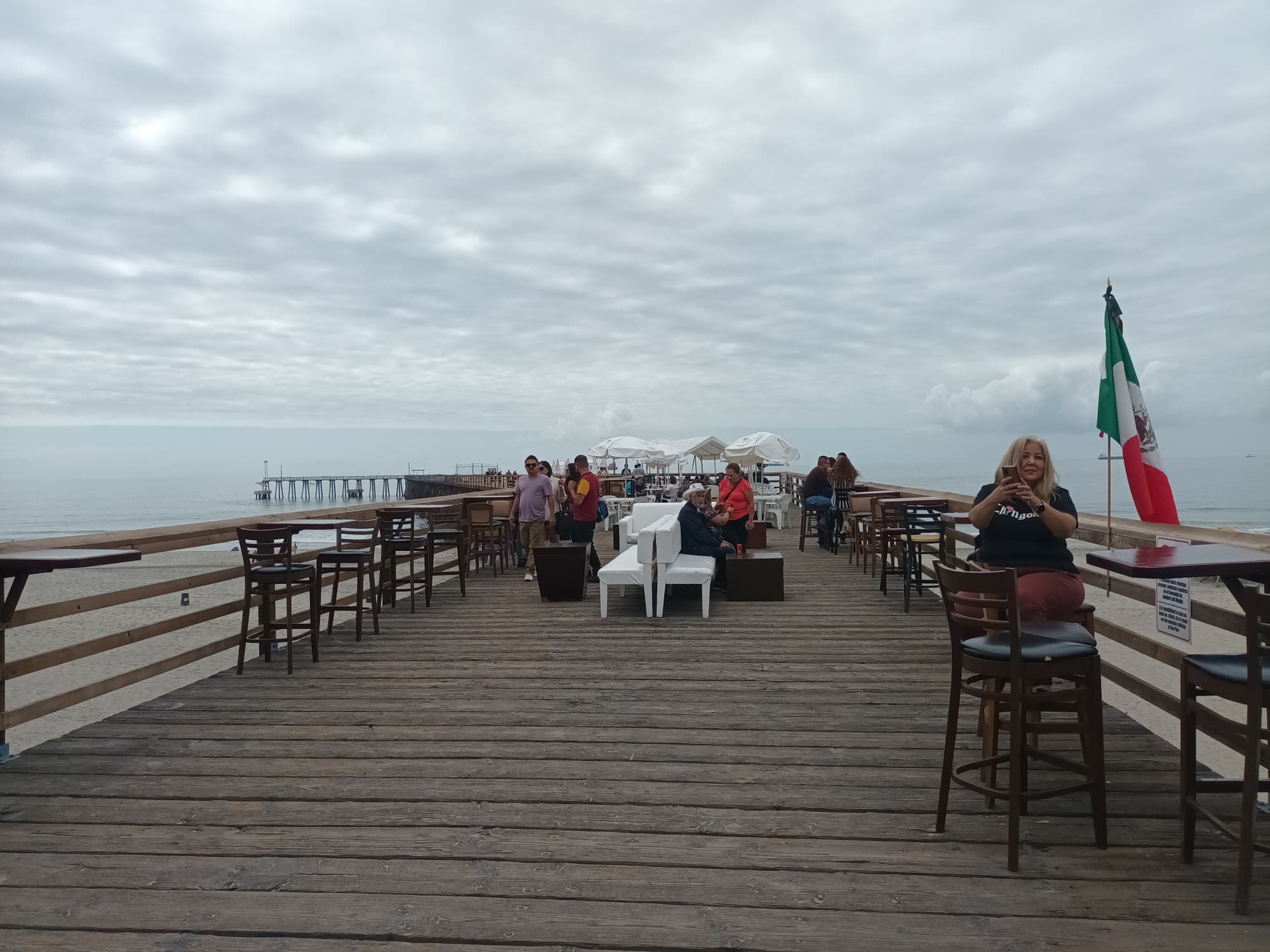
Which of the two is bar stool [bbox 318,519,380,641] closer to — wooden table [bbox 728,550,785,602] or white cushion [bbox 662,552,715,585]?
white cushion [bbox 662,552,715,585]

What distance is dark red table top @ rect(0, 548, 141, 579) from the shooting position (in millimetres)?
3227

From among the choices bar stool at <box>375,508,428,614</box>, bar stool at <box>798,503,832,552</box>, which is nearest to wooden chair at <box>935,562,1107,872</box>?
bar stool at <box>375,508,428,614</box>

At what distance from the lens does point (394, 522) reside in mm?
7508

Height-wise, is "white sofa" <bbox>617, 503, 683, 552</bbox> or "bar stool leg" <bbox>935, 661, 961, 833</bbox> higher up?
"white sofa" <bbox>617, 503, 683, 552</bbox>

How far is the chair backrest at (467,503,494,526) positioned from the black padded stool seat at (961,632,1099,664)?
23.4ft

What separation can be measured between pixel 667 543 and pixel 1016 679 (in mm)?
4343

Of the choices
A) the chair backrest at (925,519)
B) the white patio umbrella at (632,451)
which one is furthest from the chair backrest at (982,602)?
the white patio umbrella at (632,451)

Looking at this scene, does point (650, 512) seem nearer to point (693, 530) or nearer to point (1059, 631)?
point (693, 530)

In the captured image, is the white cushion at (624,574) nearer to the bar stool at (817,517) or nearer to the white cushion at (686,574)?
the white cushion at (686,574)

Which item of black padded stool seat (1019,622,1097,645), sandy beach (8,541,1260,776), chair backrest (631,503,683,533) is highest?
chair backrest (631,503,683,533)

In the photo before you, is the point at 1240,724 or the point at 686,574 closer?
the point at 1240,724

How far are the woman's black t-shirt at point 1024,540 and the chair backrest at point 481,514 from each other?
21.5 feet

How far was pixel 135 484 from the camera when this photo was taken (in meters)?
127

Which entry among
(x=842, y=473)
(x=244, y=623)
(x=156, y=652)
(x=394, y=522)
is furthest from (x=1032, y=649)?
(x=156, y=652)
